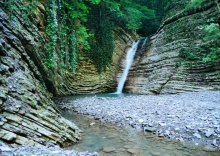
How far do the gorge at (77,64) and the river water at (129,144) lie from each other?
402mm

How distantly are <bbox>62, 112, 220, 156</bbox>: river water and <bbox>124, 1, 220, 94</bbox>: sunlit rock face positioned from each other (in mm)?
7053

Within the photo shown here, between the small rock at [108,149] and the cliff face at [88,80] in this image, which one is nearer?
the small rock at [108,149]

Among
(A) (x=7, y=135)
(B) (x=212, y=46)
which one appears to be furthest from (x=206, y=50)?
(A) (x=7, y=135)

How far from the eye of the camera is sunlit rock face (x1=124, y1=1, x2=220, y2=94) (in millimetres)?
11531

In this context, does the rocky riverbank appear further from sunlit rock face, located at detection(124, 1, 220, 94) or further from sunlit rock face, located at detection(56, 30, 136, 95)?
sunlit rock face, located at detection(56, 30, 136, 95)

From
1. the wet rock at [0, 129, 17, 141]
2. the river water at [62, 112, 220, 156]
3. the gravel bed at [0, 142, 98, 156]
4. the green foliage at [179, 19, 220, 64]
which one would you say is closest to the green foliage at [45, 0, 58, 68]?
the river water at [62, 112, 220, 156]

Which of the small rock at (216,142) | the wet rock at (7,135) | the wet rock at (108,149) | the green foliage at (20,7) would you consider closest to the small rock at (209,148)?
the small rock at (216,142)

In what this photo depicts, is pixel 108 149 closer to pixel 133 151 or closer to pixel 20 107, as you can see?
pixel 133 151

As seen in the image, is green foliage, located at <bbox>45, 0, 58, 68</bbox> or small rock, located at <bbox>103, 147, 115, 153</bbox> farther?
green foliage, located at <bbox>45, 0, 58, 68</bbox>

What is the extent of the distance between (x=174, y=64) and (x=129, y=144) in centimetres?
941

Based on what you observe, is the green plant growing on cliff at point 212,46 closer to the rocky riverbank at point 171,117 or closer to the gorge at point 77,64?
the gorge at point 77,64

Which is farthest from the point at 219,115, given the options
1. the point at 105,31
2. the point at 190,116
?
the point at 105,31

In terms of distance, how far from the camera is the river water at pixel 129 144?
168 inches

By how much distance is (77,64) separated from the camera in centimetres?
1417
